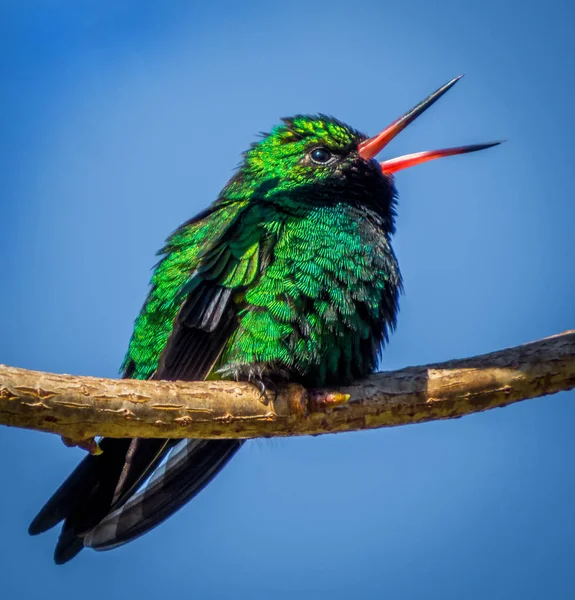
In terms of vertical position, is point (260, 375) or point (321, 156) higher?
point (321, 156)

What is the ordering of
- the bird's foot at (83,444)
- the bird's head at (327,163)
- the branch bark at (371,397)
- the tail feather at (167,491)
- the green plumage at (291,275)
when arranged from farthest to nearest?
the bird's head at (327,163) → the tail feather at (167,491) → the green plumage at (291,275) → the branch bark at (371,397) → the bird's foot at (83,444)

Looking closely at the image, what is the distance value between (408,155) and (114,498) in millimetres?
3276

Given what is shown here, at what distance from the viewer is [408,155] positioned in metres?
6.44

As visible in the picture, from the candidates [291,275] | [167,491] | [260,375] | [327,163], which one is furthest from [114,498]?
[327,163]

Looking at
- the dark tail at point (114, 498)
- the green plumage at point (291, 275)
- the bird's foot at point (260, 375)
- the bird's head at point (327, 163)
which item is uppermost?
the bird's head at point (327, 163)

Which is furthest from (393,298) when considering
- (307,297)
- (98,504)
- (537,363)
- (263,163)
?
(98,504)

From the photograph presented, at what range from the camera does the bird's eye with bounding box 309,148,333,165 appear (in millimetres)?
6348

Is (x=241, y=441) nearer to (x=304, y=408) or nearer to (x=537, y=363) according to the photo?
(x=304, y=408)

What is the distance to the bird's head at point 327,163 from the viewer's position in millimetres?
6098

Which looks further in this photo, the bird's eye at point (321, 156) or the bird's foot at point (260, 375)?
the bird's eye at point (321, 156)

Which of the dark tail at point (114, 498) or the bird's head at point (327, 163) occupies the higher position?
the bird's head at point (327, 163)

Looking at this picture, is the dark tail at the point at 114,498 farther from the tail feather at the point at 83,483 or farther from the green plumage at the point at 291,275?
the green plumage at the point at 291,275

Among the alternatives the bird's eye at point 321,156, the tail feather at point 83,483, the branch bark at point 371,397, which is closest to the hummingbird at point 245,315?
the tail feather at point 83,483

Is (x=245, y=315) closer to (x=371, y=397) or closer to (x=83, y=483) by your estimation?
(x=371, y=397)
